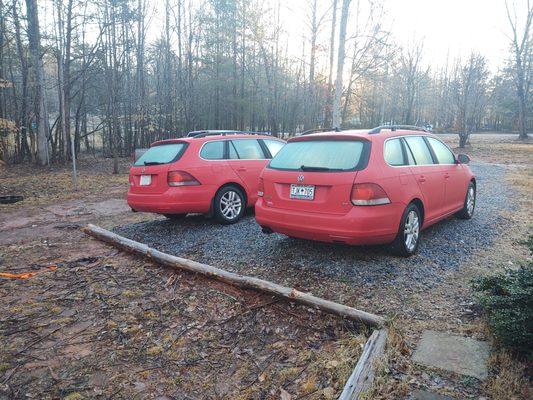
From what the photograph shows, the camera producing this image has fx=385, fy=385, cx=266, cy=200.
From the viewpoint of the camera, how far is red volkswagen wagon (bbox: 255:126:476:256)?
4.17 metres

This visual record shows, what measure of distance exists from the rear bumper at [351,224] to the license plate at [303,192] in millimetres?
181

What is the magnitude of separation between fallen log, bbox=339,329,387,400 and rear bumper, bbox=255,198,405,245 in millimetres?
1358

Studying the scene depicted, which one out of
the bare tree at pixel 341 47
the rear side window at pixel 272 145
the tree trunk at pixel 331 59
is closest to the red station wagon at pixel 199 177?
the rear side window at pixel 272 145

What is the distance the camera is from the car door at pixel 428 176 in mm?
4949

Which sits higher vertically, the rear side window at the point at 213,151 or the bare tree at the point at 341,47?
the bare tree at the point at 341,47

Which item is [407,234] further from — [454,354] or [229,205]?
[229,205]

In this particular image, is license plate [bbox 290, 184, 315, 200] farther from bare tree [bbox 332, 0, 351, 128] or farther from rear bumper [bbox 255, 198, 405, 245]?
bare tree [bbox 332, 0, 351, 128]

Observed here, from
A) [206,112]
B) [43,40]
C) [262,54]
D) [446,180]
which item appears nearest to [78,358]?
[446,180]

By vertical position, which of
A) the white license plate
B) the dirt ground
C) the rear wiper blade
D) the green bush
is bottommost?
the dirt ground

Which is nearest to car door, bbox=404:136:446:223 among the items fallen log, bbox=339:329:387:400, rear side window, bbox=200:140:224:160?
fallen log, bbox=339:329:387:400

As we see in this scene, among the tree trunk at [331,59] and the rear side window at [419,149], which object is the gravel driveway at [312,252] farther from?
the tree trunk at [331,59]

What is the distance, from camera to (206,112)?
84.7ft

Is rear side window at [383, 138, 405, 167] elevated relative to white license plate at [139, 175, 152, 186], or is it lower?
elevated

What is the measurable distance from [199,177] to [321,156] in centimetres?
234
